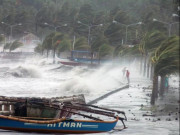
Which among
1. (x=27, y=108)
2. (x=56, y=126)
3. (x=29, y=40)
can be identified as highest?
(x=29, y=40)

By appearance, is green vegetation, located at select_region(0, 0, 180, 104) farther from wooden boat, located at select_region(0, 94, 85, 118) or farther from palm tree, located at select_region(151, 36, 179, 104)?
wooden boat, located at select_region(0, 94, 85, 118)

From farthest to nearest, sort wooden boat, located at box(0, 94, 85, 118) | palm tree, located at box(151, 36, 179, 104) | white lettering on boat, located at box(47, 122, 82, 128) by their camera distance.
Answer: palm tree, located at box(151, 36, 179, 104), wooden boat, located at box(0, 94, 85, 118), white lettering on boat, located at box(47, 122, 82, 128)

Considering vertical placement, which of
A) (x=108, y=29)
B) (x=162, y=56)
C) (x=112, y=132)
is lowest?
(x=112, y=132)

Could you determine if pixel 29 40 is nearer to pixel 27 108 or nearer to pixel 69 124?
pixel 27 108

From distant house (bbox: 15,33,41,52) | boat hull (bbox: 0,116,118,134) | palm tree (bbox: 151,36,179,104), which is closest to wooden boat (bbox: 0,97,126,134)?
boat hull (bbox: 0,116,118,134)

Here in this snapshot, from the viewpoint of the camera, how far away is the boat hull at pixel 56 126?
20891 millimetres

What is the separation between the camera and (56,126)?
21375 mm

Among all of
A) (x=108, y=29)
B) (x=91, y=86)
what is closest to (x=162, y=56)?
(x=91, y=86)

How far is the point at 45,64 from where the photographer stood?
115062 mm

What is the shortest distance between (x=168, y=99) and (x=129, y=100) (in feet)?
10.1

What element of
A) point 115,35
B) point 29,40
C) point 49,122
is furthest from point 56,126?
point 29,40

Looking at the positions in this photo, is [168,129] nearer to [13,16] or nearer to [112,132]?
[112,132]

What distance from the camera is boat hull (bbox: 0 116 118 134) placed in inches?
822

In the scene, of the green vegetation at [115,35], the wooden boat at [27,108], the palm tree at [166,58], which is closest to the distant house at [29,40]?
the green vegetation at [115,35]
